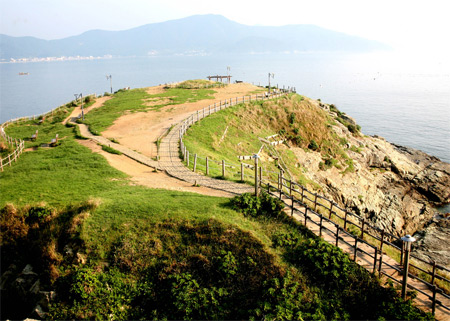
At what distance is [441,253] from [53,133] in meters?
38.3

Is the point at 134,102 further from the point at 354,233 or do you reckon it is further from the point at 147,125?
the point at 354,233

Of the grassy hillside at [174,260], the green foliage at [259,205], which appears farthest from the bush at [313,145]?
the grassy hillside at [174,260]

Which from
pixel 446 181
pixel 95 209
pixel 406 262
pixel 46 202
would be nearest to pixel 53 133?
pixel 46 202

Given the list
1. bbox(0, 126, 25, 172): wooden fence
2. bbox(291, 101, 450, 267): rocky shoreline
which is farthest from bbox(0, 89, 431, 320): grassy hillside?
bbox(291, 101, 450, 267): rocky shoreline

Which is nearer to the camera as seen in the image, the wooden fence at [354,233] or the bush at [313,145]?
the wooden fence at [354,233]

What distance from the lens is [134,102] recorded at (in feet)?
177

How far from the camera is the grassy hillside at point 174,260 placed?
14.5m

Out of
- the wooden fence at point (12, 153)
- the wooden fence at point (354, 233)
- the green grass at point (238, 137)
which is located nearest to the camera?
the wooden fence at point (354, 233)

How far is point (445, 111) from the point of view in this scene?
3787 inches

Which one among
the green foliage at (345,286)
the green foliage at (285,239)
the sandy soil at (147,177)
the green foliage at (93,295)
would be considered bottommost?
the green foliage at (93,295)

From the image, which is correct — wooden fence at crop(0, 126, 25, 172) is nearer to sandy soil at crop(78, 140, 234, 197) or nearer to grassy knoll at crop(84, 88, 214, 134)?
sandy soil at crop(78, 140, 234, 197)

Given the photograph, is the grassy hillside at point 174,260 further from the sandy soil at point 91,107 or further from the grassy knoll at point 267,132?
the sandy soil at point 91,107

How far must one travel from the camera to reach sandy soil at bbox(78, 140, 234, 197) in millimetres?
23922

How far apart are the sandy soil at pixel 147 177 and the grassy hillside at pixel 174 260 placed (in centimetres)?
161
